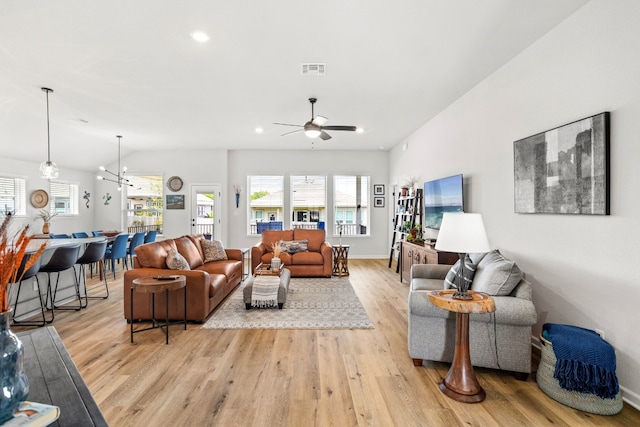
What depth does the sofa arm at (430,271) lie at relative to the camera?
3832 mm

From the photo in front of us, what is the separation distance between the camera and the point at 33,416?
80cm

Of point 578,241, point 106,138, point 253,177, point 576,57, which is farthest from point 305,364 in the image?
point 106,138

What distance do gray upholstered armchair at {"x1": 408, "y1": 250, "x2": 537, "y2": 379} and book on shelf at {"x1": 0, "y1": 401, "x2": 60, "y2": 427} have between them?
2411 millimetres

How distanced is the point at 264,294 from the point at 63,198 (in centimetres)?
711

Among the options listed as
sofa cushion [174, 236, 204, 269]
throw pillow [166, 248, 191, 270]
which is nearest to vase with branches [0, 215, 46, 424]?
throw pillow [166, 248, 191, 270]

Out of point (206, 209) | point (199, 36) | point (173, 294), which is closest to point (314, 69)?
point (199, 36)

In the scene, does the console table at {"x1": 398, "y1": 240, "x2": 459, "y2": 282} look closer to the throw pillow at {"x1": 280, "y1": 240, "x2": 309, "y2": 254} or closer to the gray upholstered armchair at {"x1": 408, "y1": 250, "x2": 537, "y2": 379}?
the gray upholstered armchair at {"x1": 408, "y1": 250, "x2": 537, "y2": 379}

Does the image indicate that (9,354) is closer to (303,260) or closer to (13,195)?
(303,260)

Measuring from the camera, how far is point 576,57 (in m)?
2.62

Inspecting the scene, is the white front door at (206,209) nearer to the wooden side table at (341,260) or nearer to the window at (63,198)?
the window at (63,198)

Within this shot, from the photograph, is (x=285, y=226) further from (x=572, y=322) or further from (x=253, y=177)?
(x=572, y=322)

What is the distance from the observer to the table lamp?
234 cm

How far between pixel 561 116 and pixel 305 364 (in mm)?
3154

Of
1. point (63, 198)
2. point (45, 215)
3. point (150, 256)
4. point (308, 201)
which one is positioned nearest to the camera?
point (150, 256)
